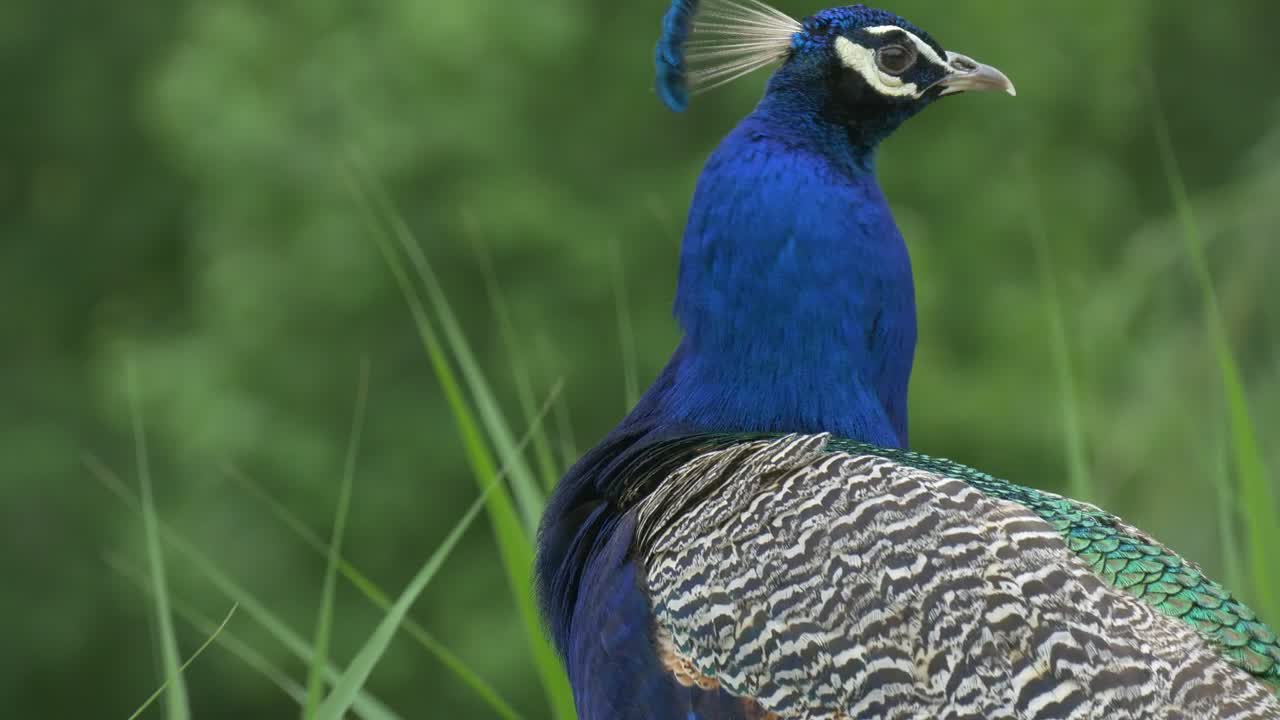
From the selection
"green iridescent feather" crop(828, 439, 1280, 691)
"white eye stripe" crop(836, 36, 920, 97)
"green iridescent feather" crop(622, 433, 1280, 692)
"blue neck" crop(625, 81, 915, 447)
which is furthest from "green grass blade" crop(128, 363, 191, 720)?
"white eye stripe" crop(836, 36, 920, 97)

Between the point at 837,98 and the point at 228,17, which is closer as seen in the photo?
the point at 837,98

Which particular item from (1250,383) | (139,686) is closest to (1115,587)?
(1250,383)

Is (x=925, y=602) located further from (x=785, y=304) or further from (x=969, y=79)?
(x=969, y=79)

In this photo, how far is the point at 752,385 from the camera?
105 inches

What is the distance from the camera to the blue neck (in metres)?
2.67

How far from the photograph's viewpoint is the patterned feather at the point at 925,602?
2.01 metres

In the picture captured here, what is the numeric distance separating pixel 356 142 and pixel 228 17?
1.17m

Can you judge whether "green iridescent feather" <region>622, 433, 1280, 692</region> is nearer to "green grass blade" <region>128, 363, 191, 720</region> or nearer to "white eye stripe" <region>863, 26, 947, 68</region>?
"white eye stripe" <region>863, 26, 947, 68</region>

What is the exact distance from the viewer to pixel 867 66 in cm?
288

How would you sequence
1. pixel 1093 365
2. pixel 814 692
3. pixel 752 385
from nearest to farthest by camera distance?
pixel 814 692 → pixel 752 385 → pixel 1093 365

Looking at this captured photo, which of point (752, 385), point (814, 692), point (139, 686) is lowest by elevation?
point (139, 686)

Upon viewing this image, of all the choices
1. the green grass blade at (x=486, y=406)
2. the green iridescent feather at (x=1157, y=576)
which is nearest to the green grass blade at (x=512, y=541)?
the green grass blade at (x=486, y=406)

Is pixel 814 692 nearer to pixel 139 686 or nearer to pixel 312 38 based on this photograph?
pixel 312 38

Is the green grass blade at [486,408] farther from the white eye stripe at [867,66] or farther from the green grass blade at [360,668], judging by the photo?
the white eye stripe at [867,66]
